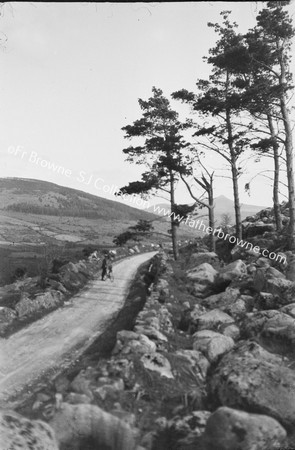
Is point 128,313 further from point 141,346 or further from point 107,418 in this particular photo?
point 107,418

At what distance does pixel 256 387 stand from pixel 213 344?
85.8 inches

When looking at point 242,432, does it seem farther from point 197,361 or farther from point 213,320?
point 213,320

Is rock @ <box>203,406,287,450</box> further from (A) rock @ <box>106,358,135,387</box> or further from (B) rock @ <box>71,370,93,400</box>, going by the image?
(B) rock @ <box>71,370,93,400</box>

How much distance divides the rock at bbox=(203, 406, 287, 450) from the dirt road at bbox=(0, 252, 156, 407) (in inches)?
183

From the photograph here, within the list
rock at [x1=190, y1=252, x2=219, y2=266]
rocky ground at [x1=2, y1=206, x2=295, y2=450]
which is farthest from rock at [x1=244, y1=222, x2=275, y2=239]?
rocky ground at [x1=2, y1=206, x2=295, y2=450]

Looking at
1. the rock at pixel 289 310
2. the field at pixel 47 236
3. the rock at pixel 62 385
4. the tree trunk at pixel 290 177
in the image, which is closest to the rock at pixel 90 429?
the rock at pixel 62 385

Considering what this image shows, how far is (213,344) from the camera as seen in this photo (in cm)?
735

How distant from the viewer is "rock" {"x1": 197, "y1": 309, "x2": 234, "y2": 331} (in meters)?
8.67

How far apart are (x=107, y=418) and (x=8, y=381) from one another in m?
4.31

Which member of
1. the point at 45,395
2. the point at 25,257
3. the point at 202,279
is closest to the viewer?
the point at 45,395

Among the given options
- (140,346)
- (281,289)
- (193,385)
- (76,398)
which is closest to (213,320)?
(140,346)

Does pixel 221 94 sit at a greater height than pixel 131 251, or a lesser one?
greater

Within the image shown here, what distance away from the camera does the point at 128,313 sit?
538 inches

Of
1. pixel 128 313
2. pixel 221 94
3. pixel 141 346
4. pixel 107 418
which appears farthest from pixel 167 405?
pixel 221 94
